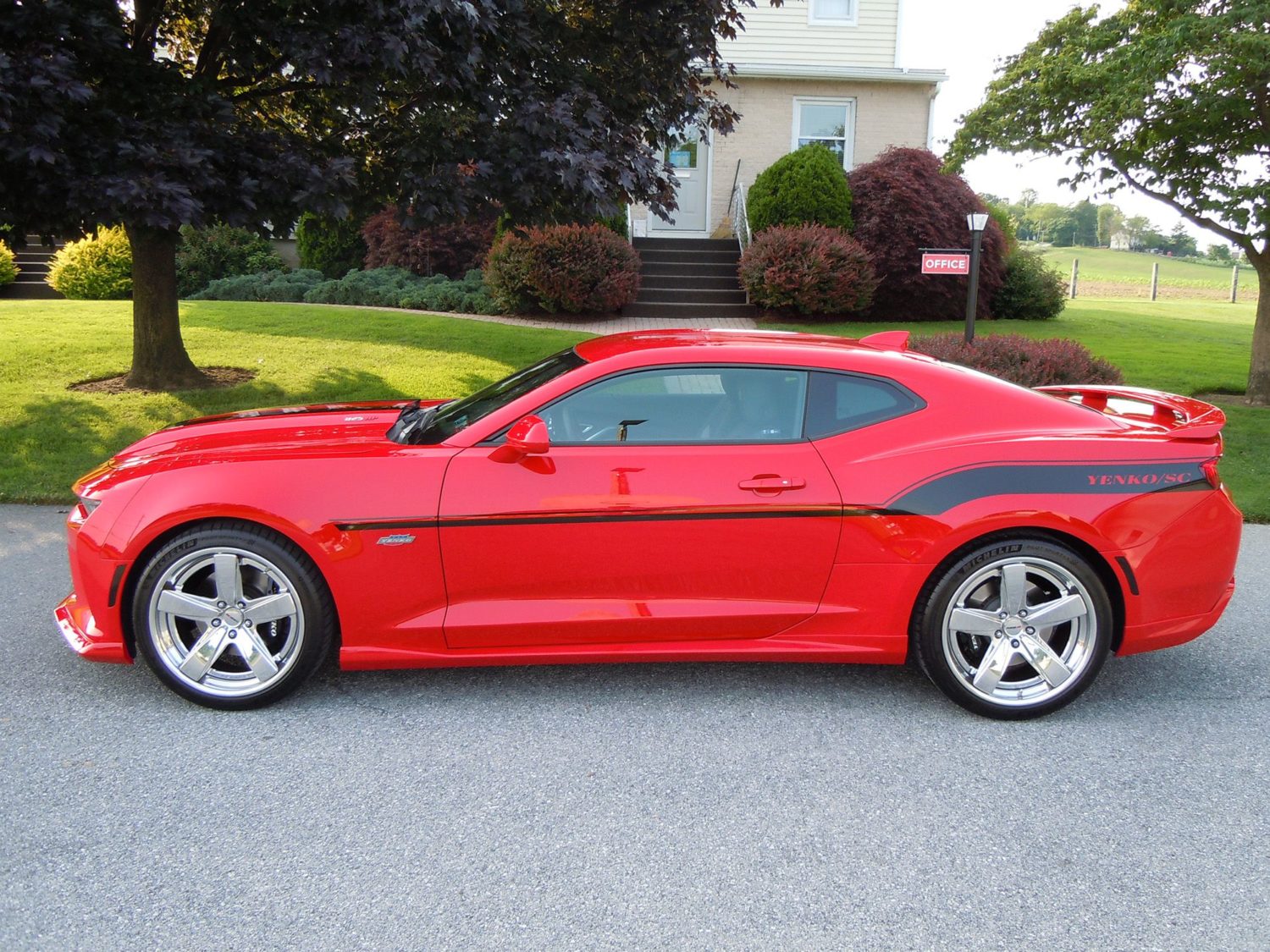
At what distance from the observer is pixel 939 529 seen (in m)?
3.83

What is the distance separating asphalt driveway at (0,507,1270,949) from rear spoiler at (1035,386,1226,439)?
0.50m

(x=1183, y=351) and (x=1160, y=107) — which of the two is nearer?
(x=1160, y=107)

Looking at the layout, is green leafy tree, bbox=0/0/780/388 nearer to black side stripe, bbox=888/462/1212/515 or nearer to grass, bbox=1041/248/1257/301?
black side stripe, bbox=888/462/1212/515

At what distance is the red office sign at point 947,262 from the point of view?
29.5 feet

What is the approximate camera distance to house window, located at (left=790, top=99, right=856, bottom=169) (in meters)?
19.4

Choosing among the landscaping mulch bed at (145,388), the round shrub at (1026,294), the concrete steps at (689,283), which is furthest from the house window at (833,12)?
the landscaping mulch bed at (145,388)

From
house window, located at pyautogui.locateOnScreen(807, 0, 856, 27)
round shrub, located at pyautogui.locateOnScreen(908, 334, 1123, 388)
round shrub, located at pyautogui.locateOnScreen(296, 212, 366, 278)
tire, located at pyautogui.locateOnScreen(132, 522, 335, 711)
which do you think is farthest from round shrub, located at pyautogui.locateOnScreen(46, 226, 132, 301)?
tire, located at pyautogui.locateOnScreen(132, 522, 335, 711)

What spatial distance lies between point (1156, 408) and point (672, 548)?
7.37 ft

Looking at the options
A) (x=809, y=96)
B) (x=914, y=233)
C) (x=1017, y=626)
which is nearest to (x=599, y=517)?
(x=1017, y=626)

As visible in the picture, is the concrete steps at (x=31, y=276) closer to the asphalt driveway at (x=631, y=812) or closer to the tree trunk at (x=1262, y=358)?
the asphalt driveway at (x=631, y=812)

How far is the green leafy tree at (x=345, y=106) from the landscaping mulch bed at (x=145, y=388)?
1.40m

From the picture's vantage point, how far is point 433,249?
1772 cm

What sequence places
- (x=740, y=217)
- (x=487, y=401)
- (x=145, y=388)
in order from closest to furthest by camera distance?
(x=487, y=401)
(x=145, y=388)
(x=740, y=217)

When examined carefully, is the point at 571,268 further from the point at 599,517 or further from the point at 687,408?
the point at 599,517
